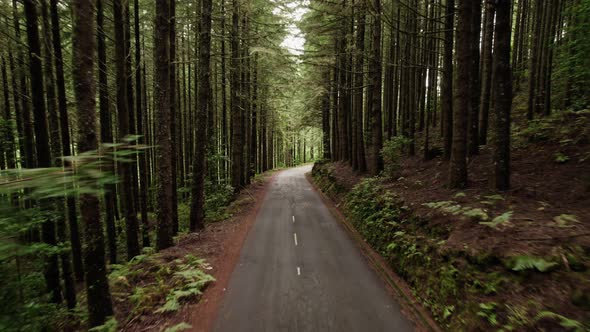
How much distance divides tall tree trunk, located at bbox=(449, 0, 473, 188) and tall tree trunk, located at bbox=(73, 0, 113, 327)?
408 inches

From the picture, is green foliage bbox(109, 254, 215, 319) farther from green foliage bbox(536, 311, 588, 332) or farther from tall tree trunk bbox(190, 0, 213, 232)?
green foliage bbox(536, 311, 588, 332)

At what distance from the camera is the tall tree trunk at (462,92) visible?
8828mm

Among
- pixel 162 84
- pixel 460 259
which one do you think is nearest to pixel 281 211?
pixel 162 84

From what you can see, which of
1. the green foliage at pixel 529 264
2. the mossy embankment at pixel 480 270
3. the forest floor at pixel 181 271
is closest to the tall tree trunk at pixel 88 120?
the forest floor at pixel 181 271

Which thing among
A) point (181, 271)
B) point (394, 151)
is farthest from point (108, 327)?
point (394, 151)

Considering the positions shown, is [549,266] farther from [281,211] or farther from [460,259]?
[281,211]

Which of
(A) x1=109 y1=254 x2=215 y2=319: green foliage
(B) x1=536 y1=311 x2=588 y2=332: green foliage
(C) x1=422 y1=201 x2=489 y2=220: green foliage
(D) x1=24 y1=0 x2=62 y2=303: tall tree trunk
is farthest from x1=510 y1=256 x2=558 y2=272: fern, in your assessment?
(D) x1=24 y1=0 x2=62 y2=303: tall tree trunk

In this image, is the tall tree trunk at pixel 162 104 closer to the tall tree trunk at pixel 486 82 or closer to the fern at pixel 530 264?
the fern at pixel 530 264

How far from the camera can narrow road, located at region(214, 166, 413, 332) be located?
5.89 metres

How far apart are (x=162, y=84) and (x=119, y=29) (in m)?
2.57

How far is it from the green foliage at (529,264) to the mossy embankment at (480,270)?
0.01 metres

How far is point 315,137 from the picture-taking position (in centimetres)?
5247

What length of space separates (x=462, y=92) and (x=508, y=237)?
5.55 m

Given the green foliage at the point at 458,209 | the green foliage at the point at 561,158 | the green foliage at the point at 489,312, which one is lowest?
the green foliage at the point at 489,312
